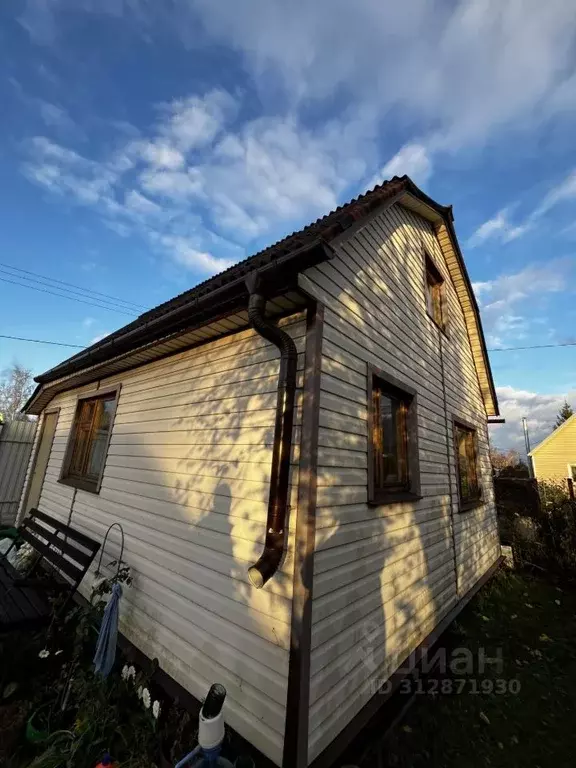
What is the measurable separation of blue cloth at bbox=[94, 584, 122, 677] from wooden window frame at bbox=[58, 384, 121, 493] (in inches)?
94.8

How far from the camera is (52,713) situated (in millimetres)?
2795

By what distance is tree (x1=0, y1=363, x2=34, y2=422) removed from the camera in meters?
36.4

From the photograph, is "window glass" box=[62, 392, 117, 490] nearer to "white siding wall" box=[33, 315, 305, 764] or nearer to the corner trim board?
"white siding wall" box=[33, 315, 305, 764]

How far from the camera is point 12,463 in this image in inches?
380

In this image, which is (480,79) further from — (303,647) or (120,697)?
(120,697)

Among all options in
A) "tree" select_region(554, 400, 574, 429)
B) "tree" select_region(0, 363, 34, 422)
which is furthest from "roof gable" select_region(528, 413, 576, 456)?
"tree" select_region(0, 363, 34, 422)

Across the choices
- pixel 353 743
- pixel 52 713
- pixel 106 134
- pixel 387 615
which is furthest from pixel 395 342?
pixel 106 134

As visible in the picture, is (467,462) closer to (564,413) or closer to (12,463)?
(12,463)

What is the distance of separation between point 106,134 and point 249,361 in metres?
6.49

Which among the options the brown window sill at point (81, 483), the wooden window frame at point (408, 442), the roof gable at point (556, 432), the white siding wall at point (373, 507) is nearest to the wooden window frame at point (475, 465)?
the white siding wall at point (373, 507)

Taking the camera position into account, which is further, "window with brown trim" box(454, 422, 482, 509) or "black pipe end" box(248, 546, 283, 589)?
"window with brown trim" box(454, 422, 482, 509)

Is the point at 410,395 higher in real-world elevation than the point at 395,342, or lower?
lower

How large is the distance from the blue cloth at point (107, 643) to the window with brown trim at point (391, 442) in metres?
2.83

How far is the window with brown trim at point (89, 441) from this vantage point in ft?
19.0
